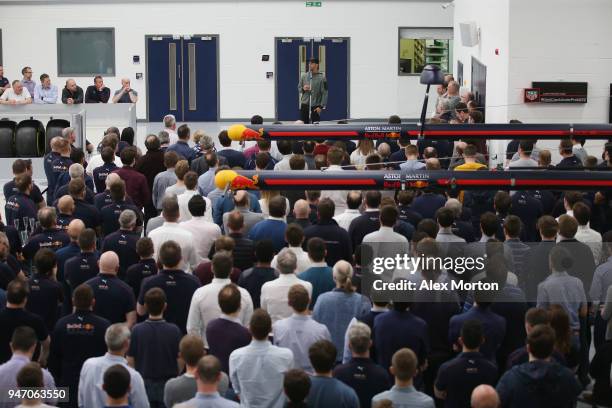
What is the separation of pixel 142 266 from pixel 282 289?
60.0 inches

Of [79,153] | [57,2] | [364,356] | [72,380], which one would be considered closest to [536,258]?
[364,356]

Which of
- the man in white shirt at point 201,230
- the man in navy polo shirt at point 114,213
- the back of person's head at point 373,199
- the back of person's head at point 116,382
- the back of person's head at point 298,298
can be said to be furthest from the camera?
the man in navy polo shirt at point 114,213

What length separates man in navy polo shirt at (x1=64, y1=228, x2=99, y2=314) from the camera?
411 inches

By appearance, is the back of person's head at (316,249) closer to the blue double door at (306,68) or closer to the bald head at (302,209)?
the bald head at (302,209)

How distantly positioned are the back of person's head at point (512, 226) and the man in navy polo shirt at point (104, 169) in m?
5.97

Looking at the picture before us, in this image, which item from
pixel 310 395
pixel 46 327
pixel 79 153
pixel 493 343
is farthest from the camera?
pixel 79 153

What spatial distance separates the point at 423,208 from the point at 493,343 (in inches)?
144

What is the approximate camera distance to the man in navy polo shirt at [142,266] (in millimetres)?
10367

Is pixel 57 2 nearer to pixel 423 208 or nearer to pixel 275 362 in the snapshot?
pixel 423 208

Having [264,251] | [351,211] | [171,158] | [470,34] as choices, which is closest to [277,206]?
[351,211]

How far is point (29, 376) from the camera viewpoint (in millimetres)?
7770

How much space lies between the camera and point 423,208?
12.6 m

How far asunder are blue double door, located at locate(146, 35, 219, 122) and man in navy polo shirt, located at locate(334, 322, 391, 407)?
22.4 m

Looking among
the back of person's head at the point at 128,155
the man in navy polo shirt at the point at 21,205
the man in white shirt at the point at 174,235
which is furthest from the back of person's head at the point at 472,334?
the back of person's head at the point at 128,155
